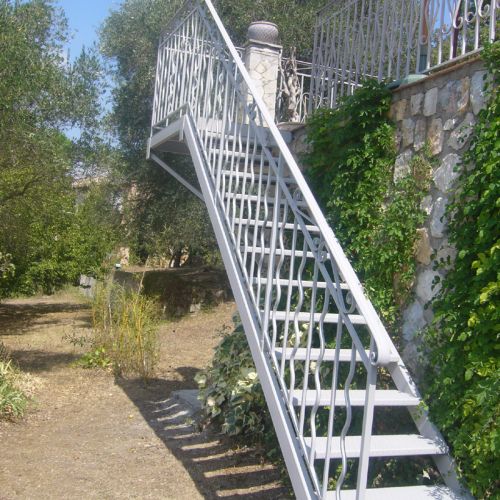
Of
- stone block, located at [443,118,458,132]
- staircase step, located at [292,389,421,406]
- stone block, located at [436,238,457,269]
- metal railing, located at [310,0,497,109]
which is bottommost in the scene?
staircase step, located at [292,389,421,406]

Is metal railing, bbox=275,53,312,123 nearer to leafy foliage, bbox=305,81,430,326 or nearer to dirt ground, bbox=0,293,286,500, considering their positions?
leafy foliage, bbox=305,81,430,326

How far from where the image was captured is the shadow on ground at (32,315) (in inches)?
445

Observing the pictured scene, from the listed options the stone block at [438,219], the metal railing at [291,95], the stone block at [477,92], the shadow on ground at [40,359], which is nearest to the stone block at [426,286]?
the stone block at [438,219]

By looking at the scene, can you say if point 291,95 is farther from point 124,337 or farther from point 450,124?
point 450,124

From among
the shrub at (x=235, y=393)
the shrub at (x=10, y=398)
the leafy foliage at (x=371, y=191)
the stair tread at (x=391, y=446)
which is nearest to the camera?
the stair tread at (x=391, y=446)

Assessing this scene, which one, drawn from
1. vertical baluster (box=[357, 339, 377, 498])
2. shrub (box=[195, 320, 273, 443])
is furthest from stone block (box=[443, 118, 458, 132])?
shrub (box=[195, 320, 273, 443])

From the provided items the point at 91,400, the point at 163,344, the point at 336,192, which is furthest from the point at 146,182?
the point at 336,192

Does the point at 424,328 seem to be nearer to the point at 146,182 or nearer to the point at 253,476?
the point at 253,476

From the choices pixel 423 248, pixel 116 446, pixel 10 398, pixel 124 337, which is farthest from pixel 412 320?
pixel 124 337

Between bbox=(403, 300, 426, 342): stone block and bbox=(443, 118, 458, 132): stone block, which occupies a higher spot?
bbox=(443, 118, 458, 132): stone block

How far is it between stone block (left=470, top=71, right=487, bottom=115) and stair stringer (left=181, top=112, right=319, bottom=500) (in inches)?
63.4

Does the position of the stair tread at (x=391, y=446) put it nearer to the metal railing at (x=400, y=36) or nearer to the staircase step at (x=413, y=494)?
the staircase step at (x=413, y=494)

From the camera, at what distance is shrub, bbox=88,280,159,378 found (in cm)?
686

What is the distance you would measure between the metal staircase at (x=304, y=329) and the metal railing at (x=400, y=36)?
0.86m
